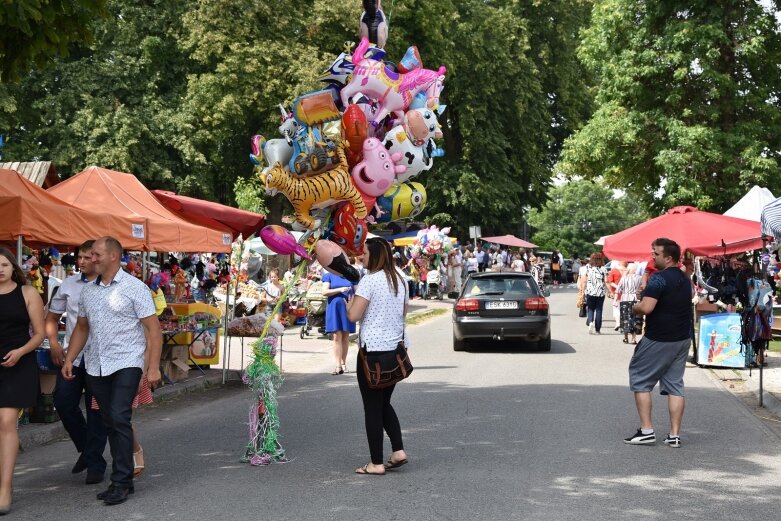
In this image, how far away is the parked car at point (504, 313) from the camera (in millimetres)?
17312

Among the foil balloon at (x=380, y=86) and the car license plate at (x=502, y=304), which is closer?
the foil balloon at (x=380, y=86)

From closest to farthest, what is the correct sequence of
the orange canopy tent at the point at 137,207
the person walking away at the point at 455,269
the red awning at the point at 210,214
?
the orange canopy tent at the point at 137,207 < the red awning at the point at 210,214 < the person walking away at the point at 455,269

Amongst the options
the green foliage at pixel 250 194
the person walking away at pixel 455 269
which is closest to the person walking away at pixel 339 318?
the green foliage at pixel 250 194

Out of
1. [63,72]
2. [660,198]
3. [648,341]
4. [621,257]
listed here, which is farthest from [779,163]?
[63,72]

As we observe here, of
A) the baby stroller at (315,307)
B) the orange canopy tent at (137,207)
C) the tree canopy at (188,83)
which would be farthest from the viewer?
the tree canopy at (188,83)

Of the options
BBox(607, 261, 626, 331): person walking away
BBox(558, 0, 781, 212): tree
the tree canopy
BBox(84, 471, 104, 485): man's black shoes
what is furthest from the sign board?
the tree canopy

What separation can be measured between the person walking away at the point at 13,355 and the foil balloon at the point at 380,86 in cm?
373

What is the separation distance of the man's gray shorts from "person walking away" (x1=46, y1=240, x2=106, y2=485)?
Result: 4.75 metres

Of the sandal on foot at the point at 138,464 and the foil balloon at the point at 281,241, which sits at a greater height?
the foil balloon at the point at 281,241

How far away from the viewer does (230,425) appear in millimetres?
10109

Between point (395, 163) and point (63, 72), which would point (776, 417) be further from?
point (63, 72)

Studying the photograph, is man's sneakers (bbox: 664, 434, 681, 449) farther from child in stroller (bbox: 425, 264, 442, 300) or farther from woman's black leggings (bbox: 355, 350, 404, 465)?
child in stroller (bbox: 425, 264, 442, 300)

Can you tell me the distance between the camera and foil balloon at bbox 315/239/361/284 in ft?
26.5

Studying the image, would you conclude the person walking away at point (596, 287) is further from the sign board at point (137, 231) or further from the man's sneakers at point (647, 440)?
the man's sneakers at point (647, 440)
